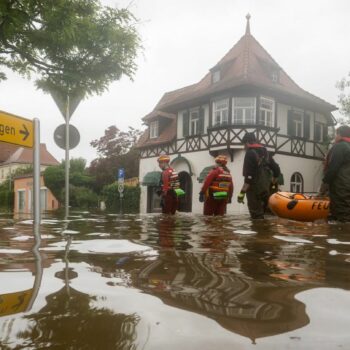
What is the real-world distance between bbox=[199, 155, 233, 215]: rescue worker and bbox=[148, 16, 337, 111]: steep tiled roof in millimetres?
12922

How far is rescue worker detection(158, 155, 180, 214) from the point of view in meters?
9.19

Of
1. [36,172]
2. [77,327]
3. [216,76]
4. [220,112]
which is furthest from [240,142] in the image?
[77,327]

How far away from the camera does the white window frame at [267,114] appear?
69.7 feet

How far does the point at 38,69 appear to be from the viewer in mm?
11070

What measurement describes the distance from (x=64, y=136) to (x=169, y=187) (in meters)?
2.32

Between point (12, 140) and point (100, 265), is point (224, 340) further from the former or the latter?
point (12, 140)

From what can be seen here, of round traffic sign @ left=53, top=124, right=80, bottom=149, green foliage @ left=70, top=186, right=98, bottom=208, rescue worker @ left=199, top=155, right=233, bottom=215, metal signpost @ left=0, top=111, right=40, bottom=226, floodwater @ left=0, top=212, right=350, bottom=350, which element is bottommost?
green foliage @ left=70, top=186, right=98, bottom=208

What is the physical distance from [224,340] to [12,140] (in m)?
4.58

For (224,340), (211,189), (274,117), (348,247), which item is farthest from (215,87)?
(224,340)

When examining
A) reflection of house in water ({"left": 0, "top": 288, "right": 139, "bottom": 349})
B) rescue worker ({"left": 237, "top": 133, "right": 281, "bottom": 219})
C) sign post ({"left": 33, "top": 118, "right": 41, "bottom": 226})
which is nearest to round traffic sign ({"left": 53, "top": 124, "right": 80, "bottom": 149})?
sign post ({"left": 33, "top": 118, "right": 41, "bottom": 226})

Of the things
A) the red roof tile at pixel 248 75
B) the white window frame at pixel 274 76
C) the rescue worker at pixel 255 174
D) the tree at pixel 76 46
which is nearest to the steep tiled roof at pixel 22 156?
the red roof tile at pixel 248 75

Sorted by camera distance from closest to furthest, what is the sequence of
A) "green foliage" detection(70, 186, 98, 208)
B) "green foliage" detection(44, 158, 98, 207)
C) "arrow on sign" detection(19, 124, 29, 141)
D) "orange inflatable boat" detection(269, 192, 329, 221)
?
"arrow on sign" detection(19, 124, 29, 141)
"orange inflatable boat" detection(269, 192, 329, 221)
"green foliage" detection(70, 186, 98, 208)
"green foliage" detection(44, 158, 98, 207)

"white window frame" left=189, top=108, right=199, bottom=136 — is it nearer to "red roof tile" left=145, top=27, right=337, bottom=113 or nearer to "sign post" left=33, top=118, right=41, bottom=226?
"red roof tile" left=145, top=27, right=337, bottom=113

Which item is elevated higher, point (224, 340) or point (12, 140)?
point (12, 140)
